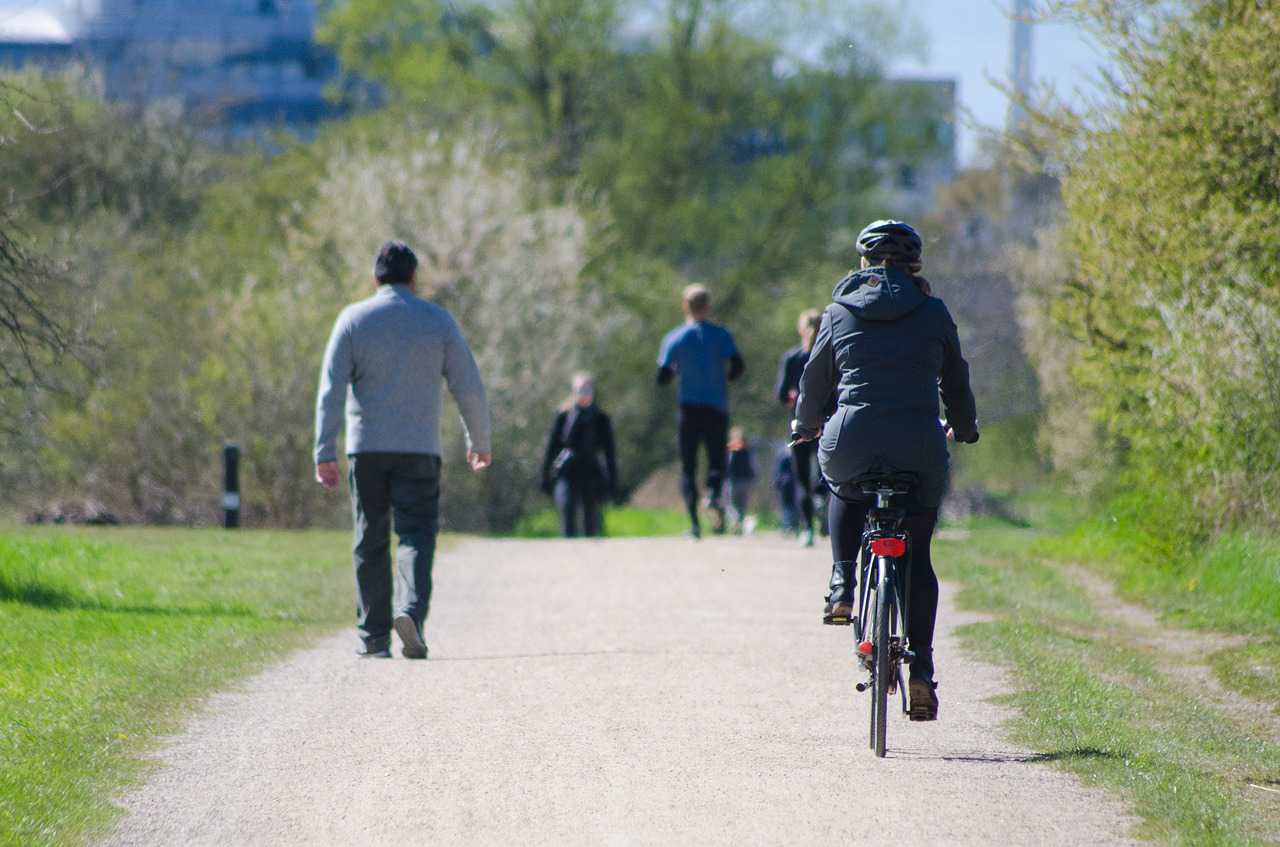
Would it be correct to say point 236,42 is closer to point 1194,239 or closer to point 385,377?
point 1194,239

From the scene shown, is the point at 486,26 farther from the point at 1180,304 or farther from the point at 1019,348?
the point at 1180,304

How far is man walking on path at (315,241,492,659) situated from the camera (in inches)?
392

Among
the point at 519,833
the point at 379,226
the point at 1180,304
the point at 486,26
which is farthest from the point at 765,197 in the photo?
the point at 519,833

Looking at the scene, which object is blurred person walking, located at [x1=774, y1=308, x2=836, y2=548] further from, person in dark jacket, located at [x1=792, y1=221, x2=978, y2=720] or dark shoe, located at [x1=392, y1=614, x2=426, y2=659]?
person in dark jacket, located at [x1=792, y1=221, x2=978, y2=720]

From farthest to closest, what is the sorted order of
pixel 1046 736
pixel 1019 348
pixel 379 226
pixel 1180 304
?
pixel 1019 348 → pixel 379 226 → pixel 1180 304 → pixel 1046 736

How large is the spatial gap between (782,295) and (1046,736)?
3684 centimetres

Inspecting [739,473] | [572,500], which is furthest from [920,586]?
[739,473]

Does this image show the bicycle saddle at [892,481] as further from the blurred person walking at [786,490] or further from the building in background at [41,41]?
the building in background at [41,41]

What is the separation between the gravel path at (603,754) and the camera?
5988mm

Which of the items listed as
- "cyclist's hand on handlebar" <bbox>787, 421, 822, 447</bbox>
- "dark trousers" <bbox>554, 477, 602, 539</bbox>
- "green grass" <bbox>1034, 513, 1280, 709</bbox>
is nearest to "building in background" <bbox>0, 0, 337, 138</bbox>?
"dark trousers" <bbox>554, 477, 602, 539</bbox>

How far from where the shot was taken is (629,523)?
134 feet

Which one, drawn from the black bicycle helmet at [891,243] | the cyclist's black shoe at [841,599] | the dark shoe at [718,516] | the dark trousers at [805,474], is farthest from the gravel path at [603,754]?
the dark shoe at [718,516]

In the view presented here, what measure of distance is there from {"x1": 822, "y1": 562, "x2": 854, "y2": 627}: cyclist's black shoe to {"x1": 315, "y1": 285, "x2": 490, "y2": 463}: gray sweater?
9.84 feet

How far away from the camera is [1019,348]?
5400 centimetres
